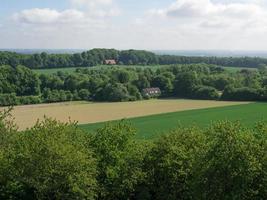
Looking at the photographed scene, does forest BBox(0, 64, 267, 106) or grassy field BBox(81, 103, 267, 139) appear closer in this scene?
grassy field BBox(81, 103, 267, 139)

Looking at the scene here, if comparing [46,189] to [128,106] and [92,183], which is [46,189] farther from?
[128,106]

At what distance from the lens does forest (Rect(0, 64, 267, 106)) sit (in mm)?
109894

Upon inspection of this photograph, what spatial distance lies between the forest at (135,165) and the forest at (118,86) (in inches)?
3074

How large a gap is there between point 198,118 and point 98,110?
22.7 metres

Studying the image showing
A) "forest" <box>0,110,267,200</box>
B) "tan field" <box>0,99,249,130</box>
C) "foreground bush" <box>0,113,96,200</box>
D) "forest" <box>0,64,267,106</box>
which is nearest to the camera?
"forest" <box>0,110,267,200</box>

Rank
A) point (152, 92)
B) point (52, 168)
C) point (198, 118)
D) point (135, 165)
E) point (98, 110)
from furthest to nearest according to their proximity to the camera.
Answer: point (152, 92) → point (98, 110) → point (198, 118) → point (135, 165) → point (52, 168)

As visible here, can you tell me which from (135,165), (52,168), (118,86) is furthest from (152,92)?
(52,168)

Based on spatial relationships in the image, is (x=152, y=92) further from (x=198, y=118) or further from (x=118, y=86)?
(x=198, y=118)

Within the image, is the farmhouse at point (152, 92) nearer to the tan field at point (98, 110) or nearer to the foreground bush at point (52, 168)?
the tan field at point (98, 110)

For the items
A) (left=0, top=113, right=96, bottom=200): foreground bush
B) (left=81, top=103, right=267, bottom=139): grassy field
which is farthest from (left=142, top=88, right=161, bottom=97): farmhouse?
(left=0, top=113, right=96, bottom=200): foreground bush

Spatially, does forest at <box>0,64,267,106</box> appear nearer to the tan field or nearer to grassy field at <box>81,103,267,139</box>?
the tan field

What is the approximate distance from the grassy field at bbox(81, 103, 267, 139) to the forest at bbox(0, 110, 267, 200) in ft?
113

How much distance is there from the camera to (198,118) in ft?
262

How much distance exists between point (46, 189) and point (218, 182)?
9.49 meters
